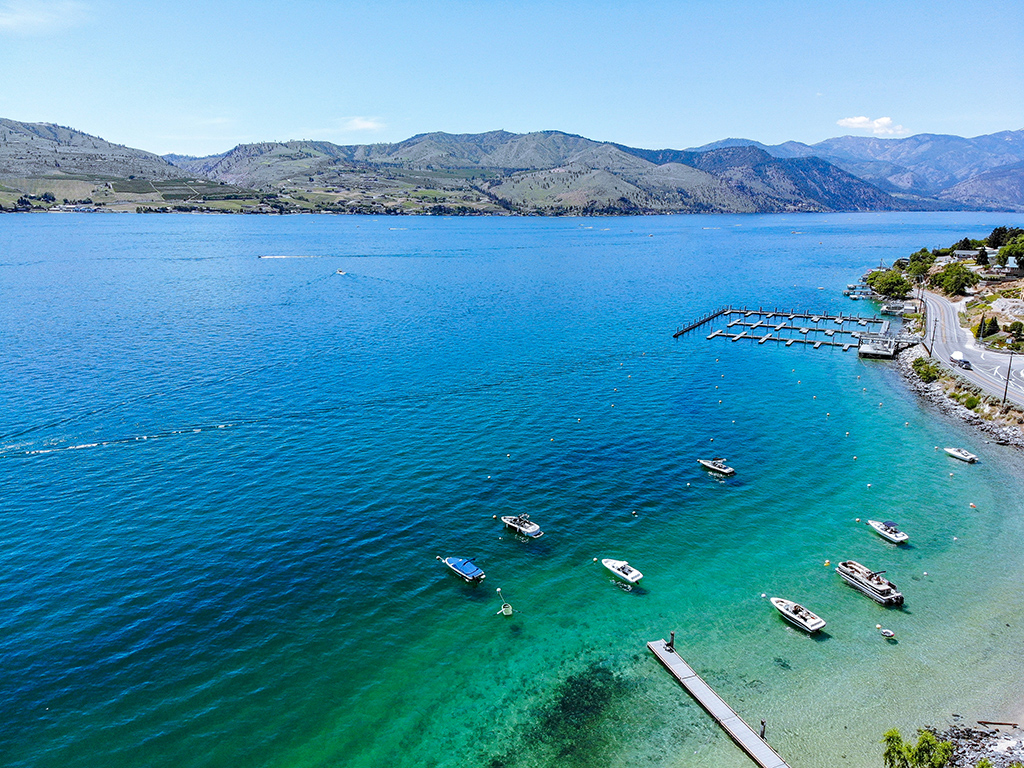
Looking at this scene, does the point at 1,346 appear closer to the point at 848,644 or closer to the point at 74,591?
the point at 74,591

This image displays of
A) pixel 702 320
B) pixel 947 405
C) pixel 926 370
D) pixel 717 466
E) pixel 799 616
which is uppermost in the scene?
pixel 702 320

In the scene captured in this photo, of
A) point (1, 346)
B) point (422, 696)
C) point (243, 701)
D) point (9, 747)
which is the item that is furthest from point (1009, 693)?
point (1, 346)

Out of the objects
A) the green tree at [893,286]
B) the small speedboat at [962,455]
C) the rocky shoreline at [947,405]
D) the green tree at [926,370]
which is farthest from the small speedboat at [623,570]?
the green tree at [893,286]

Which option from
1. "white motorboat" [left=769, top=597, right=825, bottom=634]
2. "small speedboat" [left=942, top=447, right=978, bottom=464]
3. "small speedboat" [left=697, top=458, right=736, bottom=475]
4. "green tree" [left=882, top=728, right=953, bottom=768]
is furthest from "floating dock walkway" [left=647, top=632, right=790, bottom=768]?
"small speedboat" [left=942, top=447, right=978, bottom=464]

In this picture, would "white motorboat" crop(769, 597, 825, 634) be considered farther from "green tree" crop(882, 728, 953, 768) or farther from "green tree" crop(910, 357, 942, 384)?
"green tree" crop(910, 357, 942, 384)

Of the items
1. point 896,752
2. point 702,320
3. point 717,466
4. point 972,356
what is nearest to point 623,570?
point 896,752

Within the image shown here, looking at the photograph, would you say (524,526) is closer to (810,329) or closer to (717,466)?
(717,466)
